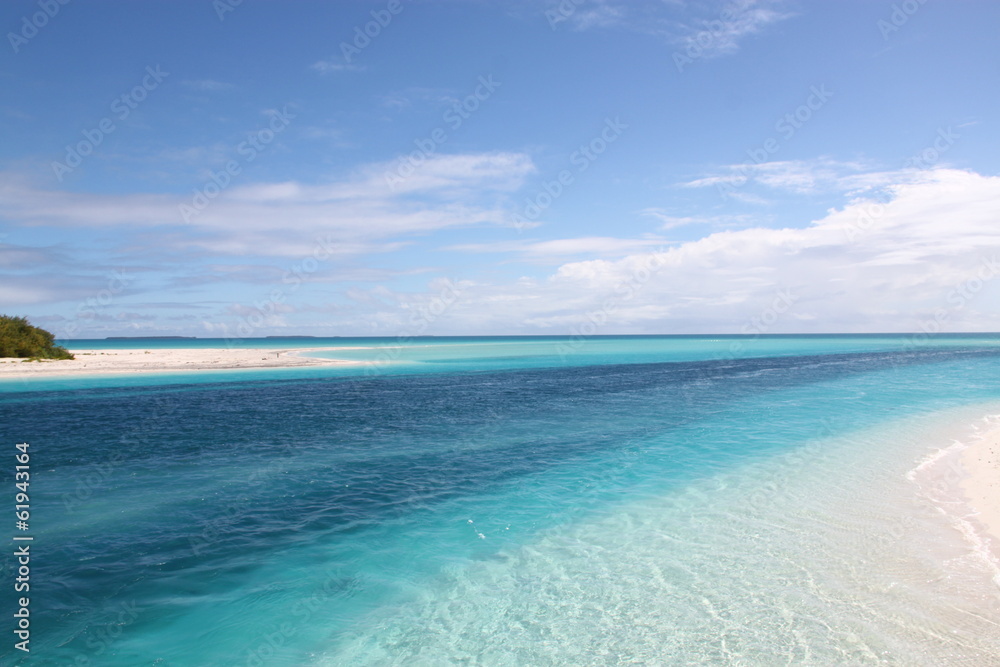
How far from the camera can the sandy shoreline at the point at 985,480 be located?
1144 centimetres

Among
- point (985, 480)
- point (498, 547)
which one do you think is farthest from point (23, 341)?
point (985, 480)

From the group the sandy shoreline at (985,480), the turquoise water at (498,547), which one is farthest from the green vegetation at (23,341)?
the sandy shoreline at (985,480)

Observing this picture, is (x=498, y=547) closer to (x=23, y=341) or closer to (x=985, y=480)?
(x=985, y=480)

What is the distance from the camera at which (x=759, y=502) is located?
13102 millimetres

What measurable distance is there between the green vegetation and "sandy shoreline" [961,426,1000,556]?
75.8 meters

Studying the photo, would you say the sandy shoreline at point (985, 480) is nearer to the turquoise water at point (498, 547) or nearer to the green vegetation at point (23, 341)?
the turquoise water at point (498, 547)

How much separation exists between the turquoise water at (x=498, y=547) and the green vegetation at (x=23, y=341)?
44.5 m

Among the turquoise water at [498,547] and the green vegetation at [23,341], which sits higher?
the green vegetation at [23,341]

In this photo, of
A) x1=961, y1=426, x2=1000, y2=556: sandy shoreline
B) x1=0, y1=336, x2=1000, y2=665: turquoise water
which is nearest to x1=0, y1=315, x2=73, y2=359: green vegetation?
x1=0, y1=336, x2=1000, y2=665: turquoise water

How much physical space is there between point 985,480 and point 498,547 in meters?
13.7

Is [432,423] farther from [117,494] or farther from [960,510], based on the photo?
[960,510]

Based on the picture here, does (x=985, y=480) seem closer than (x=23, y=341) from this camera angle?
Yes

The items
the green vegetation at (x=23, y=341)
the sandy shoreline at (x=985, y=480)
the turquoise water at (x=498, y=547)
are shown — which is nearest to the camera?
the turquoise water at (x=498, y=547)

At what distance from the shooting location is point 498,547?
10.9m
